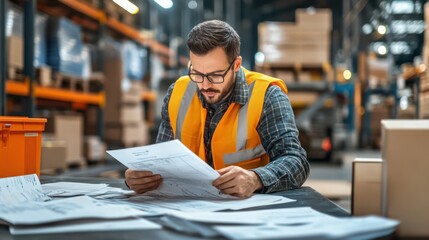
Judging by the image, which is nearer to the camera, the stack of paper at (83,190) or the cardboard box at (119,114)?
the stack of paper at (83,190)

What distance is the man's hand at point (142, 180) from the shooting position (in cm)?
198

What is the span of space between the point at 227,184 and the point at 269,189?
268 mm

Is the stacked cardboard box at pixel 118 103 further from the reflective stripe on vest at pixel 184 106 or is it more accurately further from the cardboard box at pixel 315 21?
the reflective stripe on vest at pixel 184 106

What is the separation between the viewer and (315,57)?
8.88 metres

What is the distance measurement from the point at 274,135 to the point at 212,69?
0.39 meters

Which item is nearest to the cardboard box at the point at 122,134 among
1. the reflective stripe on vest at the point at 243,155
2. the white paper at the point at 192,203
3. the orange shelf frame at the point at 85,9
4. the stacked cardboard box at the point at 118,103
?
the stacked cardboard box at the point at 118,103

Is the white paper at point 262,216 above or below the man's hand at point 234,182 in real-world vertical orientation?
below

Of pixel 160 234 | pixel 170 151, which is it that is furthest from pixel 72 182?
pixel 160 234

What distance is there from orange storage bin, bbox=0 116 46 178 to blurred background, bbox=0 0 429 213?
3.79 feet

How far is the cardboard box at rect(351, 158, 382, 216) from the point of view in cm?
173

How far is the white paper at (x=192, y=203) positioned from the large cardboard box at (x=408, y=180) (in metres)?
0.45

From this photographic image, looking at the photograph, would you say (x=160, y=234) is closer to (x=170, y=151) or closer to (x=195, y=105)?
(x=170, y=151)

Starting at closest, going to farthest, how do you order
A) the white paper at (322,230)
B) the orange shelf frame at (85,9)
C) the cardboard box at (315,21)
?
the white paper at (322,230) → the orange shelf frame at (85,9) → the cardboard box at (315,21)

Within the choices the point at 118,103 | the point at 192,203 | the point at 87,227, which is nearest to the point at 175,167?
the point at 192,203
